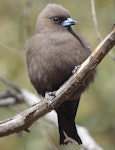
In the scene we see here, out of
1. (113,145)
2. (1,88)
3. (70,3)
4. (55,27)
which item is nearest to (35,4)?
(70,3)

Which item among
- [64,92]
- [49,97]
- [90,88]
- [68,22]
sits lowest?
[64,92]

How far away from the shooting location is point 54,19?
5926 millimetres

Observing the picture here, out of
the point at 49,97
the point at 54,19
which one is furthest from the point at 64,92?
the point at 54,19

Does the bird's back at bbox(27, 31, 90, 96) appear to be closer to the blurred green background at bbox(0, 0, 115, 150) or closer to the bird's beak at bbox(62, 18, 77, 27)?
the bird's beak at bbox(62, 18, 77, 27)

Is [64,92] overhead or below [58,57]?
below

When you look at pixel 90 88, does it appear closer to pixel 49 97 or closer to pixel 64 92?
pixel 49 97

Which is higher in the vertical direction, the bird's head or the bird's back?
the bird's head

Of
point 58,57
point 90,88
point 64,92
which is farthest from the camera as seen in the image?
point 90,88

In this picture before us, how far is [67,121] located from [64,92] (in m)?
0.74

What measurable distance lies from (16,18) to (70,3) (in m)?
0.64

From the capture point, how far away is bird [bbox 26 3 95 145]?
5609mm

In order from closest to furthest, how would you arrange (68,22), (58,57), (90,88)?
(58,57)
(68,22)
(90,88)

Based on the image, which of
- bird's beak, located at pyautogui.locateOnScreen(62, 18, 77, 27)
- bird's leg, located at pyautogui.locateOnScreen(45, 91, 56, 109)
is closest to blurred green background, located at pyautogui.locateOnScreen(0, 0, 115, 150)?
bird's beak, located at pyautogui.locateOnScreen(62, 18, 77, 27)

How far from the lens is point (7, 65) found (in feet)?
25.5
